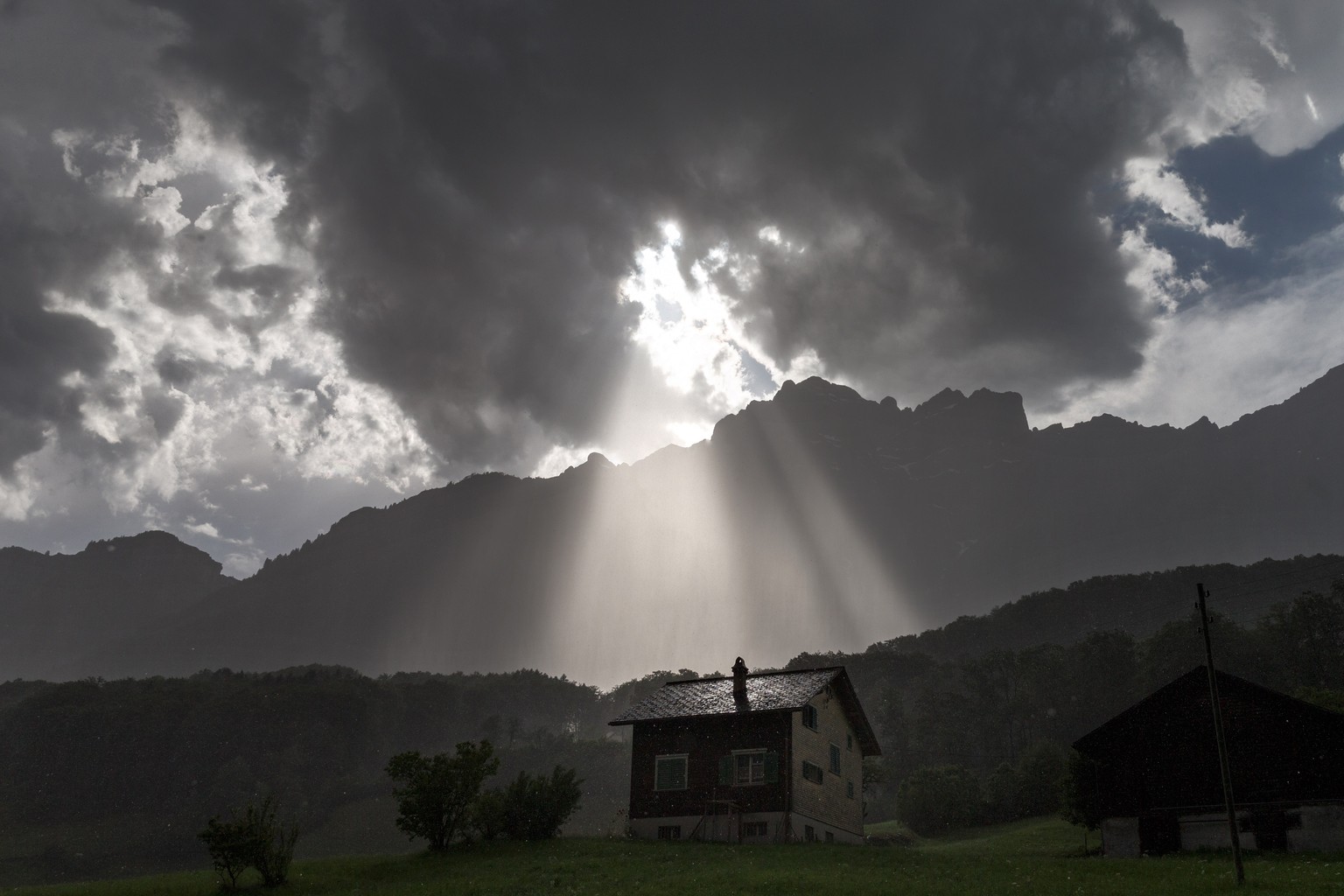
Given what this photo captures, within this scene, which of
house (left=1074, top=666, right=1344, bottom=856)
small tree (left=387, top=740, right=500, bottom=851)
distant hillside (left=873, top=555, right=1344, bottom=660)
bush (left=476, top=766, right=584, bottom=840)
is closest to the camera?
house (left=1074, top=666, right=1344, bottom=856)

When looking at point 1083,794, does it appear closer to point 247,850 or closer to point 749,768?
point 749,768

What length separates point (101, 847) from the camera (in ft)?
306

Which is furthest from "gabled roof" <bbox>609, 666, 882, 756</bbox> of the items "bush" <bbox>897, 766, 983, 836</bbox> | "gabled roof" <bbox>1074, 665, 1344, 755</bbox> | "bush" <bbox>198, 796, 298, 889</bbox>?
"bush" <bbox>897, 766, 983, 836</bbox>

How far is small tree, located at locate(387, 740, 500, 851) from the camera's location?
39.4m

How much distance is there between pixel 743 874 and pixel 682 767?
16083 mm

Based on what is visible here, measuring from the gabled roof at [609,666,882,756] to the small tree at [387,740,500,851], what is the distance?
7.91m

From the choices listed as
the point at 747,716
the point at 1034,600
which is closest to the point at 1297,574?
the point at 1034,600

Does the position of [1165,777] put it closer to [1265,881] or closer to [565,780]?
[1265,881]

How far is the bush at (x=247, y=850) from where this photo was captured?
Answer: 3216cm

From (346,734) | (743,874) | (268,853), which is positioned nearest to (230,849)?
(268,853)

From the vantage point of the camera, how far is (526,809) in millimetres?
41656

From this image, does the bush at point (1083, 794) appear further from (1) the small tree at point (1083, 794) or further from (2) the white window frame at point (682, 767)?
(2) the white window frame at point (682, 767)

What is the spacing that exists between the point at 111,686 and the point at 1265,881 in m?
137

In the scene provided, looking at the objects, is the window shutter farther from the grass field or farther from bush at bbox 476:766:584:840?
bush at bbox 476:766:584:840
